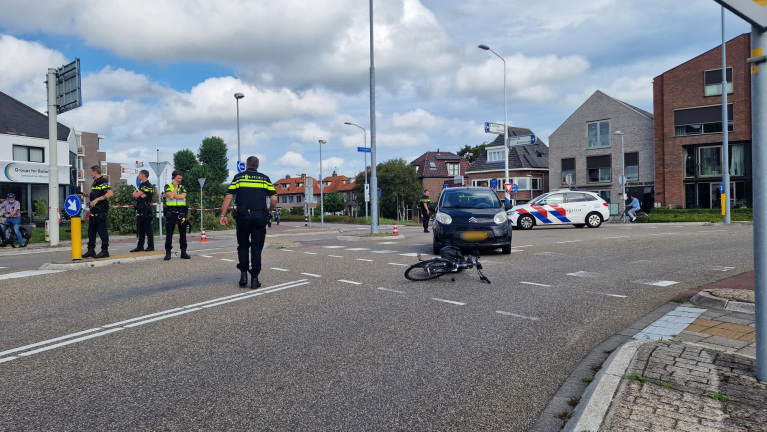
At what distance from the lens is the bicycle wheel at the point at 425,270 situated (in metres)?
8.21

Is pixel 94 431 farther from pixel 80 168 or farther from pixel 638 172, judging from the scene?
pixel 80 168

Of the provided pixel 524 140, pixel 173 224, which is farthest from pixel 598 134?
pixel 173 224

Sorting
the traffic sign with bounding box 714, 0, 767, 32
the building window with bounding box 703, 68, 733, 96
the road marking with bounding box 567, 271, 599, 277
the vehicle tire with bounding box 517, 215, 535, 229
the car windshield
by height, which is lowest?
the road marking with bounding box 567, 271, 599, 277

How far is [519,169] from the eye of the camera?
5778 centimetres

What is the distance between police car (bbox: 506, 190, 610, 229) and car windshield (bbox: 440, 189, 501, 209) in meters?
10.2

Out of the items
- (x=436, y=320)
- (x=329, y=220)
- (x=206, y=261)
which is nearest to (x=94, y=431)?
(x=436, y=320)

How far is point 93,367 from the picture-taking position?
4105 mm

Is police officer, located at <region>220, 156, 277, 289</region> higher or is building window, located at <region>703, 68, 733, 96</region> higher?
building window, located at <region>703, 68, 733, 96</region>

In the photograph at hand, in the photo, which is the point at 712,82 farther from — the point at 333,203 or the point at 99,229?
the point at 333,203

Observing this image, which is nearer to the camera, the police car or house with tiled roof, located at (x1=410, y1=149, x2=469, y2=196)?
the police car

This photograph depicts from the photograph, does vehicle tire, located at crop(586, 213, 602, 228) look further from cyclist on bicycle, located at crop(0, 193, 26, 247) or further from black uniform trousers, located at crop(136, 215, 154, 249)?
cyclist on bicycle, located at crop(0, 193, 26, 247)

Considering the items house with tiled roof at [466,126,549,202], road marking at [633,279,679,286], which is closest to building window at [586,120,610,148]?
house with tiled roof at [466,126,549,202]

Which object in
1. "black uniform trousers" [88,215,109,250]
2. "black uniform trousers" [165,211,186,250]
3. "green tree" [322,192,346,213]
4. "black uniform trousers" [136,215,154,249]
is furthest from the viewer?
"green tree" [322,192,346,213]

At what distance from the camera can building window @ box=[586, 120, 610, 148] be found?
47.6m
